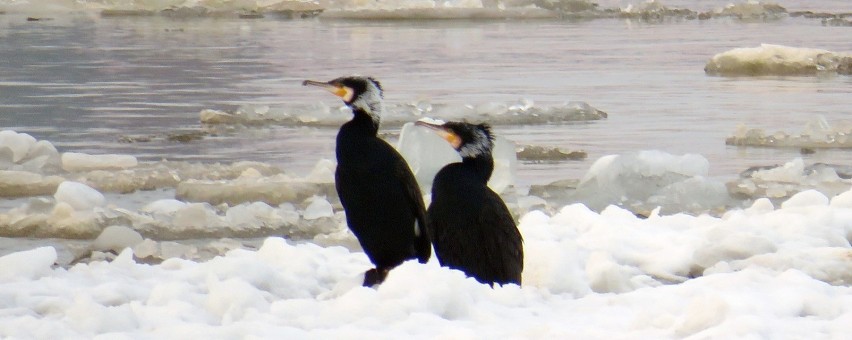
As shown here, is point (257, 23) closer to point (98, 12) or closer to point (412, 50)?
point (98, 12)

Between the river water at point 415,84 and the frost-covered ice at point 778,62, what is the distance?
1.62 feet

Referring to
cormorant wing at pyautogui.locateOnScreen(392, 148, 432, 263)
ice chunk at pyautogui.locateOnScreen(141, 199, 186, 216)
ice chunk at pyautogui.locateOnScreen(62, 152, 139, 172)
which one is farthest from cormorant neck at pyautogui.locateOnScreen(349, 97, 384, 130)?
ice chunk at pyautogui.locateOnScreen(62, 152, 139, 172)

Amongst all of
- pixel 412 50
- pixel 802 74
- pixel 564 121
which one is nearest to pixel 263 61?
pixel 412 50

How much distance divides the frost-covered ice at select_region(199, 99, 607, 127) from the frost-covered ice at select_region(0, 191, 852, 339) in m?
6.15

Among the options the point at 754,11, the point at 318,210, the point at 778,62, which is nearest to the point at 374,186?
the point at 318,210

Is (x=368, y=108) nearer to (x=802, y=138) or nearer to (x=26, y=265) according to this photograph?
(x=26, y=265)

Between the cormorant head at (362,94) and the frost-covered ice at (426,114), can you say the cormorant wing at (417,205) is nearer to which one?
the cormorant head at (362,94)

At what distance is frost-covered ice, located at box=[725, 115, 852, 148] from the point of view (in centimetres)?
1098

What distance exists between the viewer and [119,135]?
39.2 feet

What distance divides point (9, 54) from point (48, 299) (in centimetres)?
1935

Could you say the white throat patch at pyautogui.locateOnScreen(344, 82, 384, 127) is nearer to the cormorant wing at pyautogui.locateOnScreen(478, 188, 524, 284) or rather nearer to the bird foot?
the bird foot

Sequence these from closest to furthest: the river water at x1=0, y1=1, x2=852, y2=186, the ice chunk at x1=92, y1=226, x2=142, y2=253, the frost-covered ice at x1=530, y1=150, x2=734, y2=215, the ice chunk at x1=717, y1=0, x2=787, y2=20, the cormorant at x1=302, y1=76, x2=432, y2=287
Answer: the cormorant at x1=302, y1=76, x2=432, y2=287
the ice chunk at x1=92, y1=226, x2=142, y2=253
the frost-covered ice at x1=530, y1=150, x2=734, y2=215
the river water at x1=0, y1=1, x2=852, y2=186
the ice chunk at x1=717, y1=0, x2=787, y2=20

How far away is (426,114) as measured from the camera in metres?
13.1

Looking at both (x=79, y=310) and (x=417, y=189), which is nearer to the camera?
(x=79, y=310)
